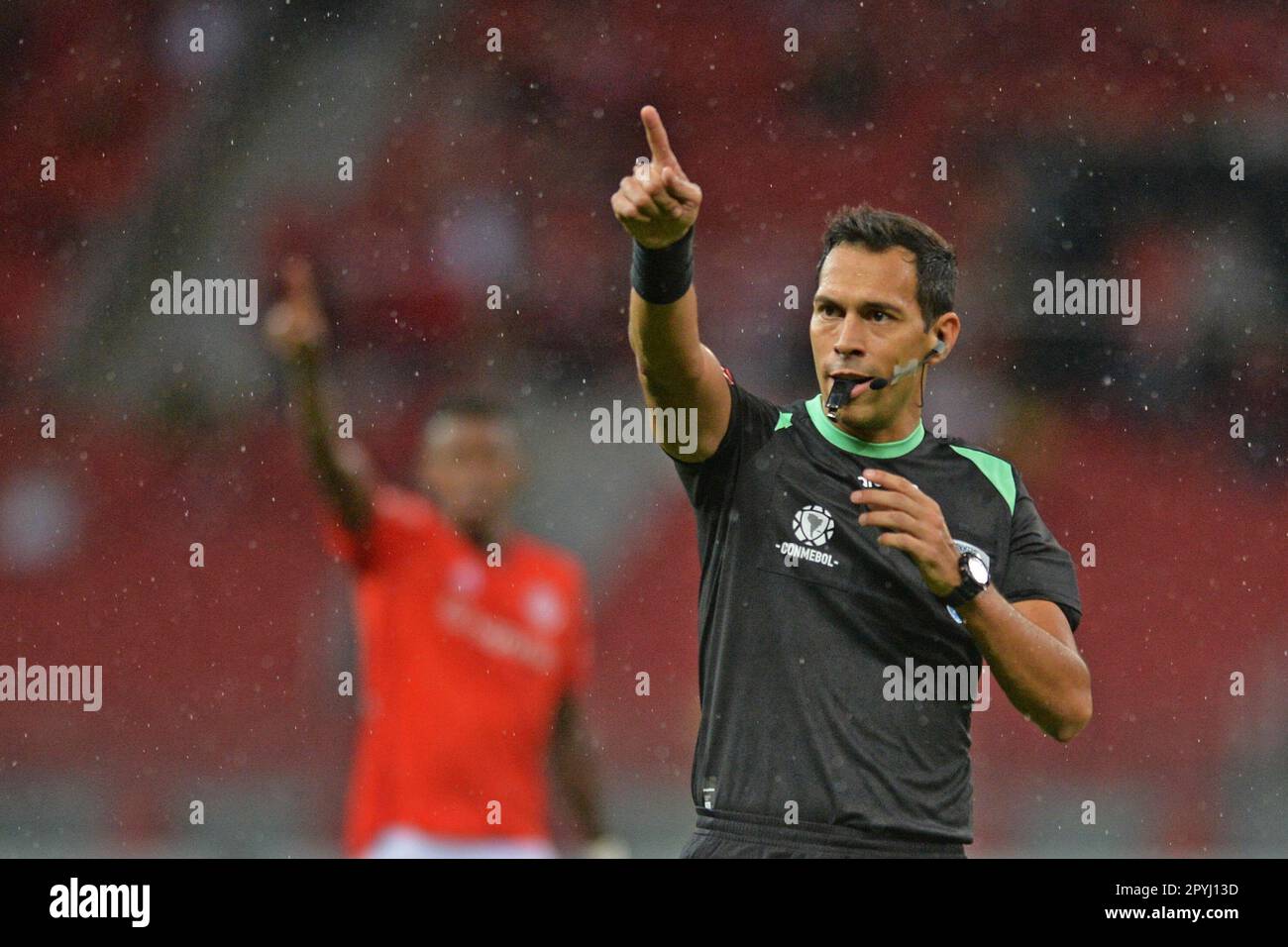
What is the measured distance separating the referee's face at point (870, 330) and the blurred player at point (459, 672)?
1946 mm

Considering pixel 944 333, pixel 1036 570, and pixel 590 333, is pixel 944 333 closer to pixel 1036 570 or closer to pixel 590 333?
pixel 1036 570

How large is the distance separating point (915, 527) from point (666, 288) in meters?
0.53

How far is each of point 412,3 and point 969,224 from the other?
320 cm

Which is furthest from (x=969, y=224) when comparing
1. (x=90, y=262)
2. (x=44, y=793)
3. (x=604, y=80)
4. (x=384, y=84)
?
(x=44, y=793)

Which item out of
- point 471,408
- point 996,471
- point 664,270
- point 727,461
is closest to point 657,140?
point 664,270

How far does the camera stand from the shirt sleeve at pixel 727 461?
2803 mm

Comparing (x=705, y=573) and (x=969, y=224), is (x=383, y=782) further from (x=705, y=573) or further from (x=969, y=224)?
(x=969, y=224)

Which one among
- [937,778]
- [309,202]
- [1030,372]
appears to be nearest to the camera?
[937,778]

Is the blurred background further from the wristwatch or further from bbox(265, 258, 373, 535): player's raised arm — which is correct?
A: the wristwatch

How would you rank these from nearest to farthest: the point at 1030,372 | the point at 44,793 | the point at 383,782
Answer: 1. the point at 383,782
2. the point at 44,793
3. the point at 1030,372

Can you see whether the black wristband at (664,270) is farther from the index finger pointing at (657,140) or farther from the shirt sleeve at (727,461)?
the shirt sleeve at (727,461)

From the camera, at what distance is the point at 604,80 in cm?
875

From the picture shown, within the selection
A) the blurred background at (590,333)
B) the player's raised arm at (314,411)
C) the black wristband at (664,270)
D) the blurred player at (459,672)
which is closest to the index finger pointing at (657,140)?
the black wristband at (664,270)

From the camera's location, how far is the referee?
259 centimetres
